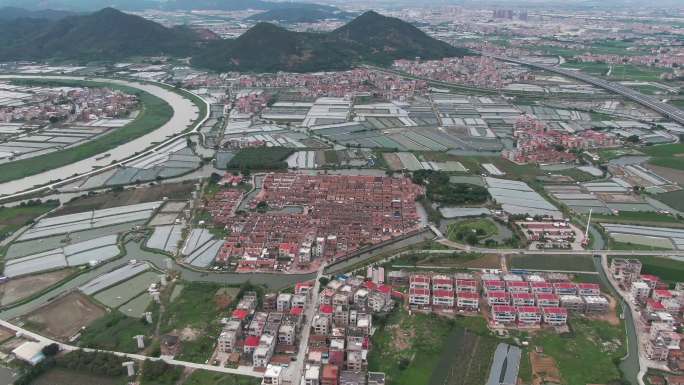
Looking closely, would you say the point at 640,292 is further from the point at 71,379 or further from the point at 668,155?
the point at 668,155

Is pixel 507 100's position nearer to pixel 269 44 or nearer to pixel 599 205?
pixel 599 205

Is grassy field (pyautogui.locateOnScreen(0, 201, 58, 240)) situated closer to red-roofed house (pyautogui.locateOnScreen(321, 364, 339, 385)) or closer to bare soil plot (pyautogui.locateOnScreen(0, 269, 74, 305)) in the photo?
bare soil plot (pyautogui.locateOnScreen(0, 269, 74, 305))

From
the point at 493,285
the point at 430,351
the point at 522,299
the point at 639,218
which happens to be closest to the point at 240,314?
the point at 430,351

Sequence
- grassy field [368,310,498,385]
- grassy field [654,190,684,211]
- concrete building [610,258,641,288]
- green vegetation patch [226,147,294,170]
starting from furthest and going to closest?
1. green vegetation patch [226,147,294,170]
2. grassy field [654,190,684,211]
3. concrete building [610,258,641,288]
4. grassy field [368,310,498,385]

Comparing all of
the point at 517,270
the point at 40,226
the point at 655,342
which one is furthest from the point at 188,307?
the point at 655,342

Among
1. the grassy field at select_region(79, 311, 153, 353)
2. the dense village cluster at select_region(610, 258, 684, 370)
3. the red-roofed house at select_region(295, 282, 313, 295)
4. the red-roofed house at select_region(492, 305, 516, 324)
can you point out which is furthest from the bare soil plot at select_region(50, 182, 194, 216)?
the dense village cluster at select_region(610, 258, 684, 370)

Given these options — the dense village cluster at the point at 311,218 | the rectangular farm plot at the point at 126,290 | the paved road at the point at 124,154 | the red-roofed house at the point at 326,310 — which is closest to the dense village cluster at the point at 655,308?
the dense village cluster at the point at 311,218

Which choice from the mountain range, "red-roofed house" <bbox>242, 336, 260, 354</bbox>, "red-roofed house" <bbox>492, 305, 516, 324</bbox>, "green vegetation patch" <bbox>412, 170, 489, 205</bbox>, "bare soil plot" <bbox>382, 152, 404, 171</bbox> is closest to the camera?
"red-roofed house" <bbox>242, 336, 260, 354</bbox>

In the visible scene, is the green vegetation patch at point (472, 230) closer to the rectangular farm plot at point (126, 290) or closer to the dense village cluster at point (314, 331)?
the dense village cluster at point (314, 331)
